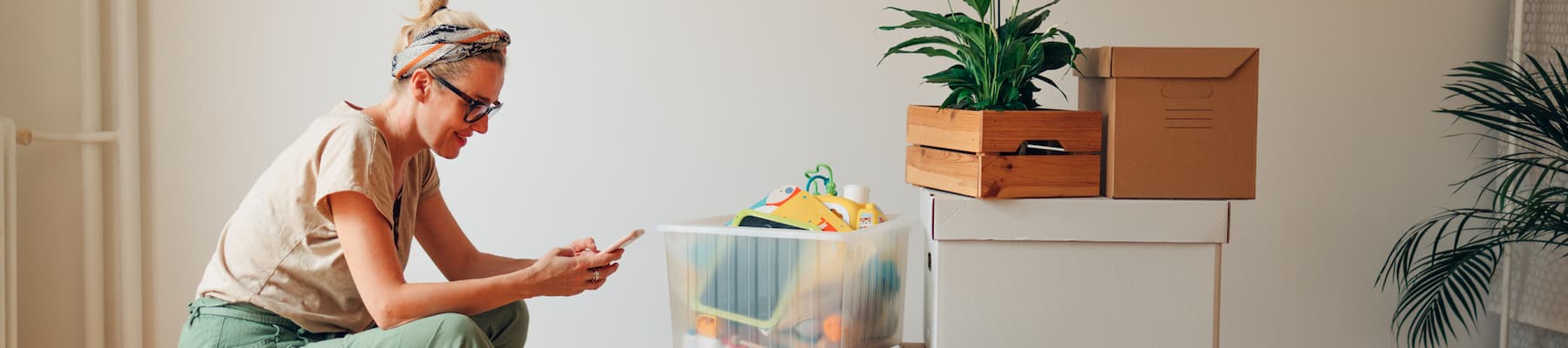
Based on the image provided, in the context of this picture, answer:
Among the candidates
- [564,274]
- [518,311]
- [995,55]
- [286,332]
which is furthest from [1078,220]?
[286,332]

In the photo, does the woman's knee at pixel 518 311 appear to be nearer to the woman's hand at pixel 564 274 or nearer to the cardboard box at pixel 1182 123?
the woman's hand at pixel 564 274

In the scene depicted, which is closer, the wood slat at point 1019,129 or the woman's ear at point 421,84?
the woman's ear at point 421,84

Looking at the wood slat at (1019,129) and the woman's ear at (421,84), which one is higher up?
the woman's ear at (421,84)

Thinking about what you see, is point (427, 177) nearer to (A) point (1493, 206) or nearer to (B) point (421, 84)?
(B) point (421, 84)

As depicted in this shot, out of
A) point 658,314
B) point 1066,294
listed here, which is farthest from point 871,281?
point 658,314

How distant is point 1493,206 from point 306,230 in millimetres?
2109

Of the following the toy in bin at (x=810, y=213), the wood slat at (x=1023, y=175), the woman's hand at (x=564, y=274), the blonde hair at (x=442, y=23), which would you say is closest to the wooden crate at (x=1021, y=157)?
the wood slat at (x=1023, y=175)

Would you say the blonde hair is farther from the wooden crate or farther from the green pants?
the wooden crate

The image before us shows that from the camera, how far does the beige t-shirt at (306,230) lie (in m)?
1.46

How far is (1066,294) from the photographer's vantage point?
1768 mm

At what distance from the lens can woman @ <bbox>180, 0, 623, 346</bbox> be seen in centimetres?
145

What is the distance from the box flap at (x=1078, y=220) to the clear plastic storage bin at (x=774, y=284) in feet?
0.51

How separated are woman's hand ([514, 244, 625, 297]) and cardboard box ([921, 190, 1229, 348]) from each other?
51 centimetres

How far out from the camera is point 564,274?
5.12 ft
